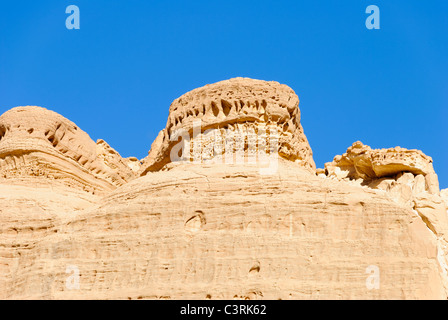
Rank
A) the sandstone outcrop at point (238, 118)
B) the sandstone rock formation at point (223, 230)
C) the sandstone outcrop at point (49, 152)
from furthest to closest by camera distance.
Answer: the sandstone outcrop at point (49, 152) < the sandstone outcrop at point (238, 118) < the sandstone rock formation at point (223, 230)

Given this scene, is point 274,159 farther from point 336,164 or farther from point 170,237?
point 336,164

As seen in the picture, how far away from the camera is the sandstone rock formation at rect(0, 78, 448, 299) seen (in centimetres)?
2309

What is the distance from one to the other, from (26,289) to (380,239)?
10.5 m

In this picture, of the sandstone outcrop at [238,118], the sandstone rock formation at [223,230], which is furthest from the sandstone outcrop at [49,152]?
the sandstone outcrop at [238,118]

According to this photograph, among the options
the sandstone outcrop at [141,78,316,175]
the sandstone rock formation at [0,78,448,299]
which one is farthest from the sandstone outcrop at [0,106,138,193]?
the sandstone outcrop at [141,78,316,175]

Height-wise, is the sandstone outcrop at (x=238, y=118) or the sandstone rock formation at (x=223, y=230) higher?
the sandstone outcrop at (x=238, y=118)

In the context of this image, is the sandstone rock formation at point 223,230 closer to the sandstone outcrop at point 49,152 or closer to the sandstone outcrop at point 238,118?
the sandstone outcrop at point 238,118

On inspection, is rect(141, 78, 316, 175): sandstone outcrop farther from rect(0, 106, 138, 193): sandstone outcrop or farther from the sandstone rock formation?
rect(0, 106, 138, 193): sandstone outcrop

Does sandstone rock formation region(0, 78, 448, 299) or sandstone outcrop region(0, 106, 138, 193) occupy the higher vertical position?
sandstone outcrop region(0, 106, 138, 193)

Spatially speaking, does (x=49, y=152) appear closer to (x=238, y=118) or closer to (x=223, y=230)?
(x=238, y=118)

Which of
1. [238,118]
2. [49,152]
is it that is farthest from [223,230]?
[49,152]

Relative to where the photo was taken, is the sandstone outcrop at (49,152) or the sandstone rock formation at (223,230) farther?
the sandstone outcrop at (49,152)

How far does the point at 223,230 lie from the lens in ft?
81.1

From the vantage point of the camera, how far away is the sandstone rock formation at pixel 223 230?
23.1m
